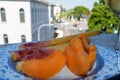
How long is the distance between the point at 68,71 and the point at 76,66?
0.06 ft

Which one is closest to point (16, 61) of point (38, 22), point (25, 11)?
point (25, 11)

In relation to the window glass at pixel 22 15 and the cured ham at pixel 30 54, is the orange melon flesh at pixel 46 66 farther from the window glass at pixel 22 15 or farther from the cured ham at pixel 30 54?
the window glass at pixel 22 15

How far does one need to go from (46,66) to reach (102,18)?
585 centimetres

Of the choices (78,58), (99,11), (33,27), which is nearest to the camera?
(78,58)

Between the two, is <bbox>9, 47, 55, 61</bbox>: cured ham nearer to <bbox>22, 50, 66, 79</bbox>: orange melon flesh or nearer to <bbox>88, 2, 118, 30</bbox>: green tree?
<bbox>22, 50, 66, 79</bbox>: orange melon flesh

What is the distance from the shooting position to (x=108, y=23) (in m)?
6.06

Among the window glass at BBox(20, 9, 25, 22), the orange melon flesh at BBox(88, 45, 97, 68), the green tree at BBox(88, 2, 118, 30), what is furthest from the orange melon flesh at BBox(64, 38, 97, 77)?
A: the window glass at BBox(20, 9, 25, 22)

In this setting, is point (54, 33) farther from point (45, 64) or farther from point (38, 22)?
point (45, 64)

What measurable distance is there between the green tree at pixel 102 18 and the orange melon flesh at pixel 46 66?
5.67 m

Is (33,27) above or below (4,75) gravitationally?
below

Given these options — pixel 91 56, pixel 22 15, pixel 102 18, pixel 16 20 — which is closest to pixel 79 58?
pixel 91 56

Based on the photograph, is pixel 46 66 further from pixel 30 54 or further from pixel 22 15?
pixel 22 15

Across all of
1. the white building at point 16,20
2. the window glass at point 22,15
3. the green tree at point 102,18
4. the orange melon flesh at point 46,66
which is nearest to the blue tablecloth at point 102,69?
the orange melon flesh at point 46,66

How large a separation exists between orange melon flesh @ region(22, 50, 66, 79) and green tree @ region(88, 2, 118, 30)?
5.67 meters
